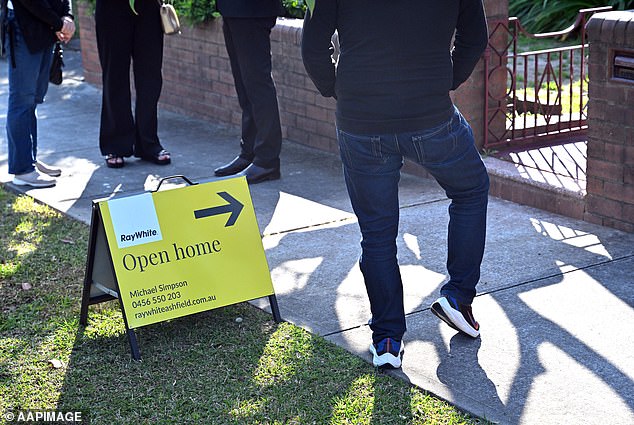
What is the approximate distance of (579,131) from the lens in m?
7.68

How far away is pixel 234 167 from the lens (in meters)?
7.41

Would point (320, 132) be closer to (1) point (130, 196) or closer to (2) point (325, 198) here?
(2) point (325, 198)

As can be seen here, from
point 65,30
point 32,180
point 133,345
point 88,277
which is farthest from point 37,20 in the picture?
point 133,345

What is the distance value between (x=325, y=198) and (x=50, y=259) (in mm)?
1977

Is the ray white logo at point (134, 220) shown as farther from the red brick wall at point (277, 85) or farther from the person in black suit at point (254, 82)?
the red brick wall at point (277, 85)

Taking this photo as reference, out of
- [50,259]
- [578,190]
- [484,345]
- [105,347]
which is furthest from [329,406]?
[578,190]

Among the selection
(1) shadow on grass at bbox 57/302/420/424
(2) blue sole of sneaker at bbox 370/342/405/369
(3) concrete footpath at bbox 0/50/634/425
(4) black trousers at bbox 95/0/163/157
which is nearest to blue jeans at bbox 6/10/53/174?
(3) concrete footpath at bbox 0/50/634/425

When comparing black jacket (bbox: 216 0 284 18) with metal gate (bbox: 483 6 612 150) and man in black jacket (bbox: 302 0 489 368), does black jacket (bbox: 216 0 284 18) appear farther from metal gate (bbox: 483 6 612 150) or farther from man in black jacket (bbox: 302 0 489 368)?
man in black jacket (bbox: 302 0 489 368)

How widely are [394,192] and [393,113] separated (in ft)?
1.16

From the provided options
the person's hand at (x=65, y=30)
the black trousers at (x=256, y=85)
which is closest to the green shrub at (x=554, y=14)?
the black trousers at (x=256, y=85)

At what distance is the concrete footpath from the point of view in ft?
12.8

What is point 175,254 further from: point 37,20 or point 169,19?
point 169,19

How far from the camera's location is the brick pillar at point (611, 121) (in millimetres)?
5660

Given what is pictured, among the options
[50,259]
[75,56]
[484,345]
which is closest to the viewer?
[484,345]
